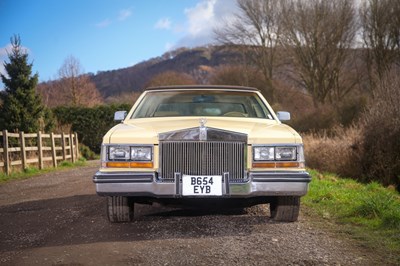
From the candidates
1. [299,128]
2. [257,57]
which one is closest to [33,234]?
[299,128]

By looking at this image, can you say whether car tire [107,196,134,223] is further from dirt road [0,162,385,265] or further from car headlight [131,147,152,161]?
car headlight [131,147,152,161]

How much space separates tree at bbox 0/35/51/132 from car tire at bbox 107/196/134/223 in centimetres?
1834

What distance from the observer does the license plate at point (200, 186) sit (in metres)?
4.53

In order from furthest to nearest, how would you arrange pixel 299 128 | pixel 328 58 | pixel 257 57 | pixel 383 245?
pixel 257 57 < pixel 328 58 < pixel 299 128 < pixel 383 245

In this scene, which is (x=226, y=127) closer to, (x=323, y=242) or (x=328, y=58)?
(x=323, y=242)

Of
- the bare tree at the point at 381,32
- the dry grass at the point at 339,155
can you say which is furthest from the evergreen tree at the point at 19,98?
the bare tree at the point at 381,32

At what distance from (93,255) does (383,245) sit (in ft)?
9.02

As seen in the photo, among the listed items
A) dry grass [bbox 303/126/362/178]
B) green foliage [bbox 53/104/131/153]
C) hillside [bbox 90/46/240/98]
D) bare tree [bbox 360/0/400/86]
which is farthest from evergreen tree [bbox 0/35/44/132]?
hillside [bbox 90/46/240/98]

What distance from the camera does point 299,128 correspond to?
91.8 feet

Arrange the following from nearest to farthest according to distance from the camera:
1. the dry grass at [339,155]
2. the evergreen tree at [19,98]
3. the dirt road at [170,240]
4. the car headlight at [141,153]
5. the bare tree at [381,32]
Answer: the dirt road at [170,240] → the car headlight at [141,153] → the dry grass at [339,155] → the evergreen tree at [19,98] → the bare tree at [381,32]

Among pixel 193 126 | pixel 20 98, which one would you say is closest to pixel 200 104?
pixel 193 126

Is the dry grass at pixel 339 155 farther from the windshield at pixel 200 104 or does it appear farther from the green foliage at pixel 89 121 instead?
the green foliage at pixel 89 121

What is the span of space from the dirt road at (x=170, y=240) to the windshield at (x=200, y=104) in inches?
54.2

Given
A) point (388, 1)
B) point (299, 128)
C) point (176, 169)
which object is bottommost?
point (299, 128)
